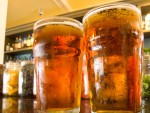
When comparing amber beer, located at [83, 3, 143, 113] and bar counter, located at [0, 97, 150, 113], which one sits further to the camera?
bar counter, located at [0, 97, 150, 113]

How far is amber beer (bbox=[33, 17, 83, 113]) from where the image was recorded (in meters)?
0.38

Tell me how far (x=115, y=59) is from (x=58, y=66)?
118mm

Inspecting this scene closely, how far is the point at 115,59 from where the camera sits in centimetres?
35

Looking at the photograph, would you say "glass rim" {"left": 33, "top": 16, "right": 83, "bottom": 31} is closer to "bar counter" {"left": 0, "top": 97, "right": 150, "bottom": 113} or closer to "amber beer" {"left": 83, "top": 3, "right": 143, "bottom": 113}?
"amber beer" {"left": 83, "top": 3, "right": 143, "bottom": 113}

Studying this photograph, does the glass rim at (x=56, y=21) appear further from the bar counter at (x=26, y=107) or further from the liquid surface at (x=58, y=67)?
the bar counter at (x=26, y=107)

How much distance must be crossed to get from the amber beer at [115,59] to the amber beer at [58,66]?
0.04m

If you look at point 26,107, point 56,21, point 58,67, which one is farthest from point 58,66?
point 26,107

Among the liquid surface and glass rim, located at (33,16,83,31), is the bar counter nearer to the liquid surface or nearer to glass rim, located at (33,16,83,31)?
the liquid surface

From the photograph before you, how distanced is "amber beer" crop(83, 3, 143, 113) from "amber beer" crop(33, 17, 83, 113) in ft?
0.15

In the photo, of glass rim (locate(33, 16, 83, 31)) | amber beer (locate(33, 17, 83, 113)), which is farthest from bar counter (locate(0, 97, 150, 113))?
glass rim (locate(33, 16, 83, 31))

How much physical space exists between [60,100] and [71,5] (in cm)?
314

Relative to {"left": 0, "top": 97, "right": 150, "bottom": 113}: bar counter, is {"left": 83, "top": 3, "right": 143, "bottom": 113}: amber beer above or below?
above

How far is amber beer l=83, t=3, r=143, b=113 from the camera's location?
1.10ft

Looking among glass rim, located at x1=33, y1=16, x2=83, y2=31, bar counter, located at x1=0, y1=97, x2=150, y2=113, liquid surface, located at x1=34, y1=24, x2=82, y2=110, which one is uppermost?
glass rim, located at x1=33, y1=16, x2=83, y2=31
